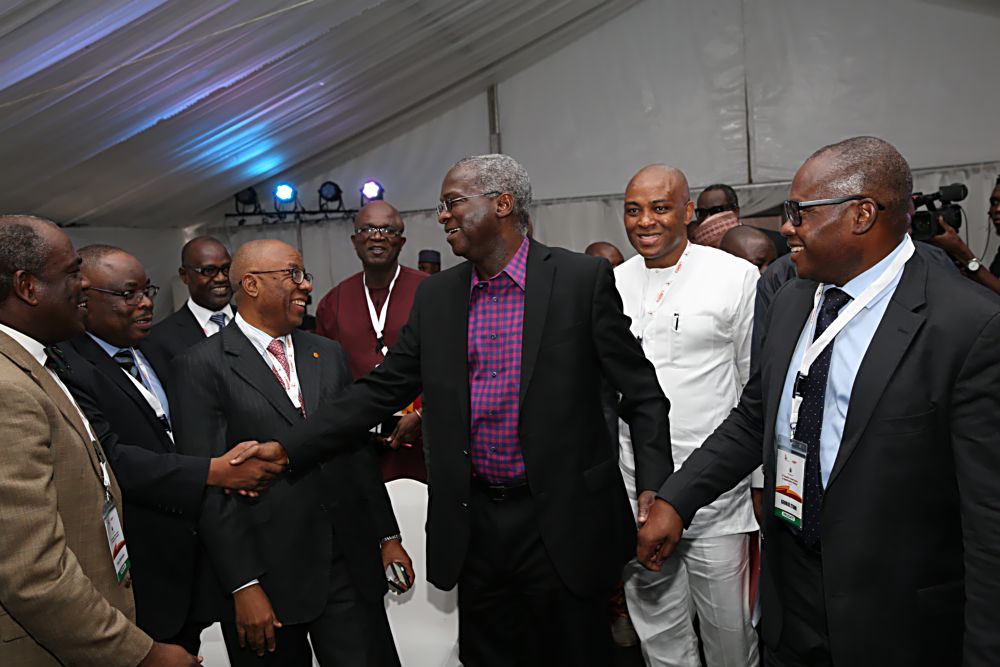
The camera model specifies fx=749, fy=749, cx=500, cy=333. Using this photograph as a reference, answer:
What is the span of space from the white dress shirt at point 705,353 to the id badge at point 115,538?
1789 mm

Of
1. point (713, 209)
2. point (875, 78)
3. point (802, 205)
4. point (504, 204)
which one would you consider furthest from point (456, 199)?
point (875, 78)

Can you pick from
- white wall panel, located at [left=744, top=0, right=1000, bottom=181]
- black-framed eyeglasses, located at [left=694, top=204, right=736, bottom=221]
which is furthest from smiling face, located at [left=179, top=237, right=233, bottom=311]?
white wall panel, located at [left=744, top=0, right=1000, bottom=181]

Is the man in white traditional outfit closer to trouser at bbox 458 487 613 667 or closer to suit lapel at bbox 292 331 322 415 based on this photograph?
trouser at bbox 458 487 613 667

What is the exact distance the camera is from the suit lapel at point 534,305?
2113 millimetres

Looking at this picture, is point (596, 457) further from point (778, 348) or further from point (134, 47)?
point (134, 47)

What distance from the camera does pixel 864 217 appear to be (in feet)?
5.46

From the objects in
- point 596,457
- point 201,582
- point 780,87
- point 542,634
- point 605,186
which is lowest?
point 542,634

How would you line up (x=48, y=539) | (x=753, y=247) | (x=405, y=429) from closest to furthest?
(x=48, y=539) < (x=405, y=429) < (x=753, y=247)

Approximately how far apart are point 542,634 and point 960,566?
1.13 meters

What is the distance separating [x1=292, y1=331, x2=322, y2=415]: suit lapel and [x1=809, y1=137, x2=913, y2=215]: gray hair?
160 cm

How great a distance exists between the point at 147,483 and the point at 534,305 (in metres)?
1.22

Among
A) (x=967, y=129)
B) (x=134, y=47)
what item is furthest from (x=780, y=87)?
(x=134, y=47)

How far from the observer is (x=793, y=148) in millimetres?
8125

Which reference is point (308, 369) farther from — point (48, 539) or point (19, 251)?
point (48, 539)
